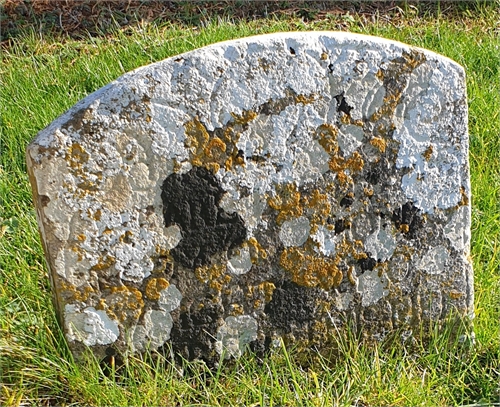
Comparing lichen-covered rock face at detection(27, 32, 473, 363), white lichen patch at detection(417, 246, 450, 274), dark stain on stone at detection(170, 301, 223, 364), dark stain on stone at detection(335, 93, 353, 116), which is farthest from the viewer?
white lichen patch at detection(417, 246, 450, 274)

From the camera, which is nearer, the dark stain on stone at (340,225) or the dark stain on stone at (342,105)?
the dark stain on stone at (342,105)

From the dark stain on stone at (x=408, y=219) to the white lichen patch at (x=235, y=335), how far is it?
54 cm

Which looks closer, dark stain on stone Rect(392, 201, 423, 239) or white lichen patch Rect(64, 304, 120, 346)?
white lichen patch Rect(64, 304, 120, 346)

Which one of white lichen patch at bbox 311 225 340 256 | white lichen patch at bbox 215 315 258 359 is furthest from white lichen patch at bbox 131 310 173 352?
white lichen patch at bbox 311 225 340 256

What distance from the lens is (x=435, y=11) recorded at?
4.93 metres

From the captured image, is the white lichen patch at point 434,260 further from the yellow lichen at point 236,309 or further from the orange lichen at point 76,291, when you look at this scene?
the orange lichen at point 76,291

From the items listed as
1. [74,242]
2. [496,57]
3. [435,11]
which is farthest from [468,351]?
[435,11]

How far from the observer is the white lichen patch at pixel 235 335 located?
2010 millimetres

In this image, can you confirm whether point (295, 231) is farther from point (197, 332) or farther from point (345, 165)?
point (197, 332)

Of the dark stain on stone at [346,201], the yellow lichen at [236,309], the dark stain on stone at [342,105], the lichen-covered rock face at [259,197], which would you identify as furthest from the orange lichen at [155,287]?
the dark stain on stone at [342,105]

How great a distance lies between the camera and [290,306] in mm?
2033

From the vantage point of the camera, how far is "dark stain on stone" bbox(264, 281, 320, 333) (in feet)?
6.61

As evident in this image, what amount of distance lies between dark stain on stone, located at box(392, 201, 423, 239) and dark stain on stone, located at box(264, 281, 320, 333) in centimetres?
33

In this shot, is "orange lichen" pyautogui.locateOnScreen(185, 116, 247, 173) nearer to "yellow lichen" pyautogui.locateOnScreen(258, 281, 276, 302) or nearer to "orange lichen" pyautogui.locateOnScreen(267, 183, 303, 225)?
"orange lichen" pyautogui.locateOnScreen(267, 183, 303, 225)
